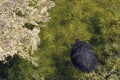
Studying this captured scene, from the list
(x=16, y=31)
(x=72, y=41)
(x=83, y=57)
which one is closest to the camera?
(x=16, y=31)

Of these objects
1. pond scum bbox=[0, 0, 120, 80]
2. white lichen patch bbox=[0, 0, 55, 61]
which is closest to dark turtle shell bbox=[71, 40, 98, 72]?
pond scum bbox=[0, 0, 120, 80]

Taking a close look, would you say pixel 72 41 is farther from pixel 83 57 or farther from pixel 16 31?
pixel 16 31

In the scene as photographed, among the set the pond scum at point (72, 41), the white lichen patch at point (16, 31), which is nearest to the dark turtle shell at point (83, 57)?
the pond scum at point (72, 41)

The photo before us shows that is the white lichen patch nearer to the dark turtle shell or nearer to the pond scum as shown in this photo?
the pond scum

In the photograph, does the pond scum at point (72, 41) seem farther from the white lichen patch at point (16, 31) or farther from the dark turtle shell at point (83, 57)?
the white lichen patch at point (16, 31)

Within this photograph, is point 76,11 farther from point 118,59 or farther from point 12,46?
point 12,46

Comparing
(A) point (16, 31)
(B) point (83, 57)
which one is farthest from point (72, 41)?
(A) point (16, 31)
